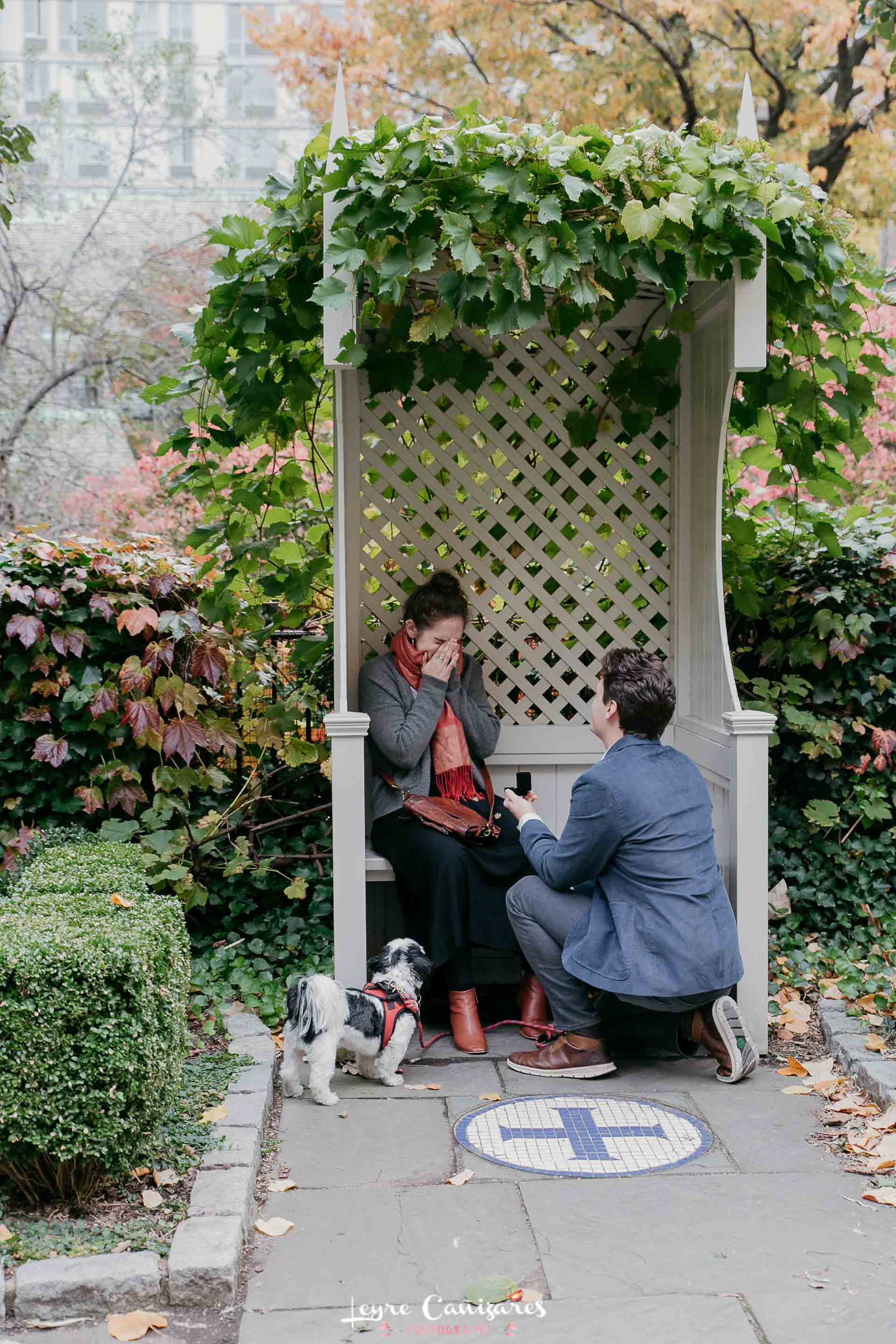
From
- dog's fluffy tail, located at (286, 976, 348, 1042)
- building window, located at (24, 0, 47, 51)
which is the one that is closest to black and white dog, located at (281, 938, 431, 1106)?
dog's fluffy tail, located at (286, 976, 348, 1042)

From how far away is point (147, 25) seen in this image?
105 ft

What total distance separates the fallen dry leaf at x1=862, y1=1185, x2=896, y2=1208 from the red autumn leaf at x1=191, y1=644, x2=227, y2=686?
9.52 feet

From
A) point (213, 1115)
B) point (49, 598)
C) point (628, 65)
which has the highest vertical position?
point (628, 65)

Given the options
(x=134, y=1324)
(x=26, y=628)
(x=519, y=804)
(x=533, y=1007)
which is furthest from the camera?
(x=26, y=628)

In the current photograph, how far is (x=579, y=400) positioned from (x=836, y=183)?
1044 cm

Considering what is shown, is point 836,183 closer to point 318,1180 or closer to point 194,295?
point 194,295

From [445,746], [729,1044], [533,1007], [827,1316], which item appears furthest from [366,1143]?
[445,746]

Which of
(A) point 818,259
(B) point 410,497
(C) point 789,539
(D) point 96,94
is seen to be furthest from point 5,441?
(A) point 818,259

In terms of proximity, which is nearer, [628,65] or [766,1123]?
[766,1123]

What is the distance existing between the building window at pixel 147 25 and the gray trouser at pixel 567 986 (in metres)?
12.0

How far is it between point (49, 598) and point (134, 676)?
1.41 feet

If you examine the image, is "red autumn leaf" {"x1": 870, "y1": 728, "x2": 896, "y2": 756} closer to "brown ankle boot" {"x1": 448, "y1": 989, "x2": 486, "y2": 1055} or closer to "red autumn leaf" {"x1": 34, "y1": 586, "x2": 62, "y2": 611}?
"brown ankle boot" {"x1": 448, "y1": 989, "x2": 486, "y2": 1055}

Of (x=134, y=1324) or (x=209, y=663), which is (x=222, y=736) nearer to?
(x=209, y=663)

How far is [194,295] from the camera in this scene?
1295 cm
